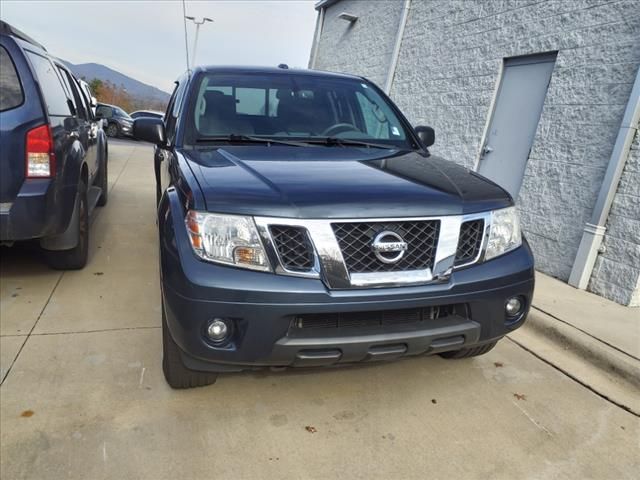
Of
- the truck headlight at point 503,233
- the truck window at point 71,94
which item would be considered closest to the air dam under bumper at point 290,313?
the truck headlight at point 503,233

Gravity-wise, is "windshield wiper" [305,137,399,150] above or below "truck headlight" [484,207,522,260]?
above

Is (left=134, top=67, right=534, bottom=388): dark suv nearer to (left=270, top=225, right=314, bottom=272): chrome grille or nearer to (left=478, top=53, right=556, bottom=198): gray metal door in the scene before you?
(left=270, top=225, right=314, bottom=272): chrome grille

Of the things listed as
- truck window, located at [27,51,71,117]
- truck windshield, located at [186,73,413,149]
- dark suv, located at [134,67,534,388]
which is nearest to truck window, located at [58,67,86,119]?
truck window, located at [27,51,71,117]

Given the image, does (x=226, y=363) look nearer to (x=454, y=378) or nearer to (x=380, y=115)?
(x=454, y=378)

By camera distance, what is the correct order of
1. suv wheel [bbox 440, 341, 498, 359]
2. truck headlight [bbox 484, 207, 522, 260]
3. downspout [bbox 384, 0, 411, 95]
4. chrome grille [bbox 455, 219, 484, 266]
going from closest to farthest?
chrome grille [bbox 455, 219, 484, 266]
truck headlight [bbox 484, 207, 522, 260]
suv wheel [bbox 440, 341, 498, 359]
downspout [bbox 384, 0, 411, 95]

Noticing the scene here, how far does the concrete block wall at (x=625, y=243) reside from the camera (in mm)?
3967

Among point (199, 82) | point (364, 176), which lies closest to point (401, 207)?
point (364, 176)

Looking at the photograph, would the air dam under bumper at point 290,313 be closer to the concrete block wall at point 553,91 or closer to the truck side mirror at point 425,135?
the truck side mirror at point 425,135

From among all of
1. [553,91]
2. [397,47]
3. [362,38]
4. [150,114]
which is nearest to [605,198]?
[553,91]

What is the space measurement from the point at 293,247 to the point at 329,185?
1.21ft

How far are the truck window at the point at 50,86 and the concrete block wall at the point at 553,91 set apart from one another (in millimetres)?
4544

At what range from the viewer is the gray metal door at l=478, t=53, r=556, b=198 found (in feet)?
17.0

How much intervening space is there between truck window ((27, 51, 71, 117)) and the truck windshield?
1181mm

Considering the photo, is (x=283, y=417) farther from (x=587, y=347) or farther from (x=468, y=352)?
(x=587, y=347)
